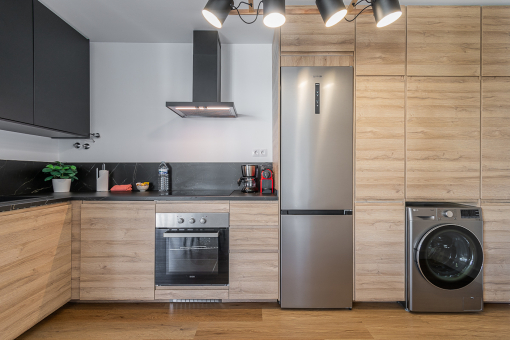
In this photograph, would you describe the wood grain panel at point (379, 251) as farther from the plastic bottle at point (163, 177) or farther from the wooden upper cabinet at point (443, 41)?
the plastic bottle at point (163, 177)

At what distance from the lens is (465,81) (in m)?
2.07

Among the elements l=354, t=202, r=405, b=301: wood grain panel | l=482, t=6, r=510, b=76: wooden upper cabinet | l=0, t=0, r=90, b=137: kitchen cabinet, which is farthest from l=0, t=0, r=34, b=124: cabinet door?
l=482, t=6, r=510, b=76: wooden upper cabinet

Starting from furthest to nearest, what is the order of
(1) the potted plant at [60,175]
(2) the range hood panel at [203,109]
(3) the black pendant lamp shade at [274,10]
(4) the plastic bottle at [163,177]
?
(4) the plastic bottle at [163,177] < (1) the potted plant at [60,175] < (2) the range hood panel at [203,109] < (3) the black pendant lamp shade at [274,10]

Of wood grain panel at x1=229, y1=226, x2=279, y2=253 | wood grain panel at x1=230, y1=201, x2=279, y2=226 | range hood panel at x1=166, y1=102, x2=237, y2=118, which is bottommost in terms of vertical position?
wood grain panel at x1=229, y1=226, x2=279, y2=253

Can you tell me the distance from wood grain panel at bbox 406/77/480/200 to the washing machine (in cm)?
18

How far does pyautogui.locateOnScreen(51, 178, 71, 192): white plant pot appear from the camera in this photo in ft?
7.93

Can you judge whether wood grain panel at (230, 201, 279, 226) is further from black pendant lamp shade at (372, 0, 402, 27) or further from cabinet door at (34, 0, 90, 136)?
cabinet door at (34, 0, 90, 136)

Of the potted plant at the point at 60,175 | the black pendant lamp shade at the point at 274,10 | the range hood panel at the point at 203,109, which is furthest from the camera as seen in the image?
the potted plant at the point at 60,175

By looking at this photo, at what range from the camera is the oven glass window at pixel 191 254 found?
81.8 inches

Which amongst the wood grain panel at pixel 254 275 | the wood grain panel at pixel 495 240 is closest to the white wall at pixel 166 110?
the wood grain panel at pixel 254 275

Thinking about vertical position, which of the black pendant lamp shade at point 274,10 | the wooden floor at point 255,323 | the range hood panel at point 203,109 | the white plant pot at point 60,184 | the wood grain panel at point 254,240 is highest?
the black pendant lamp shade at point 274,10

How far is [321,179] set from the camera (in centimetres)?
206

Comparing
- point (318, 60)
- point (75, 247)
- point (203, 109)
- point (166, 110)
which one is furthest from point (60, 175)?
→ point (318, 60)

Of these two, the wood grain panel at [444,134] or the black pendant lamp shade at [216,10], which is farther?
the wood grain panel at [444,134]
